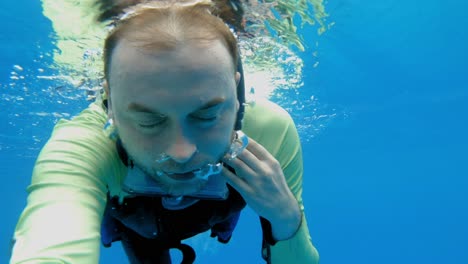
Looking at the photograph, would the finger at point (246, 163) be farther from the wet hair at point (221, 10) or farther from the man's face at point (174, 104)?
the wet hair at point (221, 10)

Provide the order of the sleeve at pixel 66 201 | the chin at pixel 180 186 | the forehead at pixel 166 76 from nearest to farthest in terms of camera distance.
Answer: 1. the sleeve at pixel 66 201
2. the forehead at pixel 166 76
3. the chin at pixel 180 186

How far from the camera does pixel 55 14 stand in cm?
909

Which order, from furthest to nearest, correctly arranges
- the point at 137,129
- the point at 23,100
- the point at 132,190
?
the point at 23,100 < the point at 132,190 < the point at 137,129

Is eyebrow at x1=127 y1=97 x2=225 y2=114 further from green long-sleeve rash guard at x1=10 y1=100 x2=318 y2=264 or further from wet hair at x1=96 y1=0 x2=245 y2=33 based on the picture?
wet hair at x1=96 y1=0 x2=245 y2=33

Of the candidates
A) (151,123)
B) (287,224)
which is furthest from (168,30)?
(287,224)

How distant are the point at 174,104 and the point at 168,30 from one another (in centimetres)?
48

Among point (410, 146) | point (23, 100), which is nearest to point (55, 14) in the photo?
point (23, 100)

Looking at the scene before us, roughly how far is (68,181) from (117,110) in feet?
1.77

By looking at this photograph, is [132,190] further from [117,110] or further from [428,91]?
[428,91]

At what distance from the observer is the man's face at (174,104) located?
2.34 m

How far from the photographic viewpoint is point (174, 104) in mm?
2369

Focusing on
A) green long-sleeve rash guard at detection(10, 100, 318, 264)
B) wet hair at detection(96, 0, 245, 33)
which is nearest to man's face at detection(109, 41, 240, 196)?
green long-sleeve rash guard at detection(10, 100, 318, 264)

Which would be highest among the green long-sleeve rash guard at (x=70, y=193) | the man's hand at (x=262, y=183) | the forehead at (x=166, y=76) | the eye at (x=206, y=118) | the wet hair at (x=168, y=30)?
the wet hair at (x=168, y=30)

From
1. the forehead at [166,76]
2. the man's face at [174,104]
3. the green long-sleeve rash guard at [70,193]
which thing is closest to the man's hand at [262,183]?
the man's face at [174,104]
